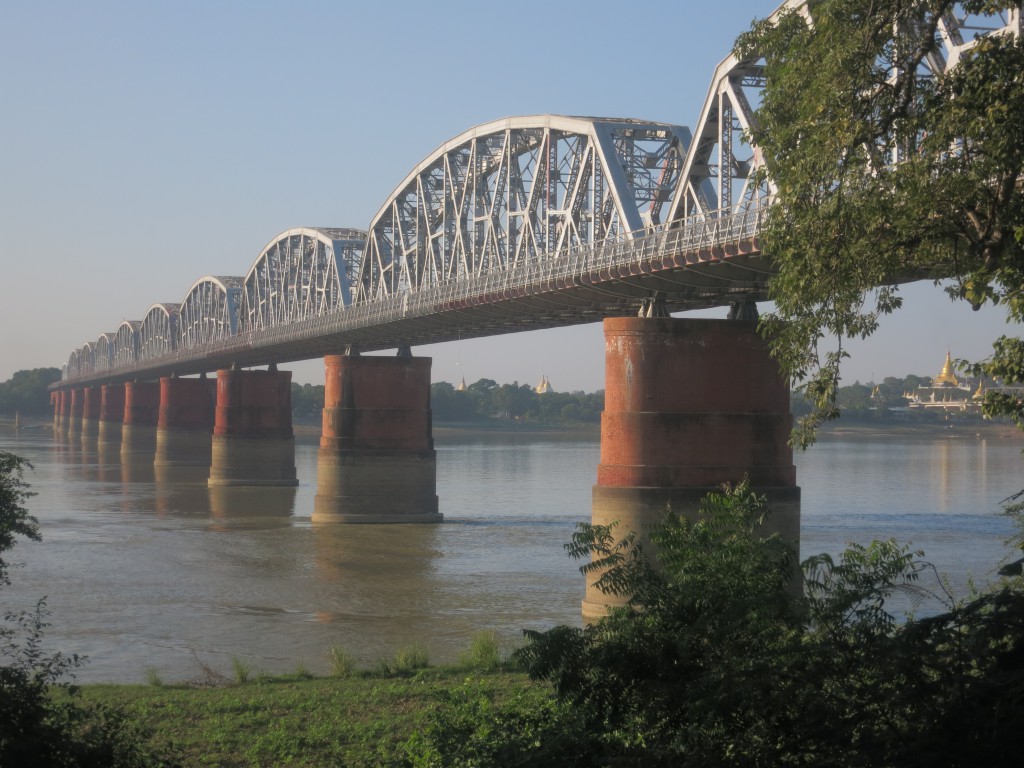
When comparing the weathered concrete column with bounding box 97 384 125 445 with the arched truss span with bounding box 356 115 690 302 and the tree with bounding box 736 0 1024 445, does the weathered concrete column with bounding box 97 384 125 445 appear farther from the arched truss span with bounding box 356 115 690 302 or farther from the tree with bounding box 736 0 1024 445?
the tree with bounding box 736 0 1024 445

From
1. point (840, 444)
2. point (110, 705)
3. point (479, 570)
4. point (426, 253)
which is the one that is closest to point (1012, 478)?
point (426, 253)

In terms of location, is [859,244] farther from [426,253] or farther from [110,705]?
[426,253]

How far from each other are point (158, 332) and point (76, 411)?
1332 inches

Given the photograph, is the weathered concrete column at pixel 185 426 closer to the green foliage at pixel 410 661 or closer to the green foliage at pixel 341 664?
the green foliage at pixel 341 664

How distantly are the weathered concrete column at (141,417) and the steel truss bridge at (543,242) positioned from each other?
30569 millimetres

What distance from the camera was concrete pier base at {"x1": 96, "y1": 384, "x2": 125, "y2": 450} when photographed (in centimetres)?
16148

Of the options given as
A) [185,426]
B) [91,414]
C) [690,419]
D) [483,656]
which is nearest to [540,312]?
[690,419]

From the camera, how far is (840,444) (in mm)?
159625

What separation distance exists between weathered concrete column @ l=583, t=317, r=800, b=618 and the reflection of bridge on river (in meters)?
0.05

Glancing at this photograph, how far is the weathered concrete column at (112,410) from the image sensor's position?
161m

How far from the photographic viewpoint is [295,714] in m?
19.8

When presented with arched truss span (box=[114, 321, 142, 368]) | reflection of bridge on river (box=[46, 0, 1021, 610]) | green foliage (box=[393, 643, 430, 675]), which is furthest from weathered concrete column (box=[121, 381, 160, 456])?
green foliage (box=[393, 643, 430, 675])

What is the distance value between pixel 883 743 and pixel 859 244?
6.11 m

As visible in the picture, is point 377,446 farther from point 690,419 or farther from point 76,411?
point 76,411
